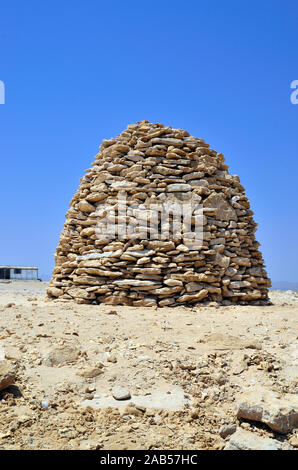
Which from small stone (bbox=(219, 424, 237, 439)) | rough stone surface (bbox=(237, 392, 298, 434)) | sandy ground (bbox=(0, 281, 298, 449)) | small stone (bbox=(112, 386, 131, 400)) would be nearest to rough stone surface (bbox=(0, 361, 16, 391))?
sandy ground (bbox=(0, 281, 298, 449))

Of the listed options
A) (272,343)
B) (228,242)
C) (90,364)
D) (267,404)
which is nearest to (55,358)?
(90,364)

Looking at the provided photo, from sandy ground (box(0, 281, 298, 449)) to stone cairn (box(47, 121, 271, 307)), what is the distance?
1290mm

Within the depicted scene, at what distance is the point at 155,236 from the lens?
8.09m

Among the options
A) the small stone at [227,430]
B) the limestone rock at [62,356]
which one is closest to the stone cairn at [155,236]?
the limestone rock at [62,356]

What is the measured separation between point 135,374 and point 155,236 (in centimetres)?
413

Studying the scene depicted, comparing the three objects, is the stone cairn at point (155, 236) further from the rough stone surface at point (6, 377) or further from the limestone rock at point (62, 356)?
the rough stone surface at point (6, 377)

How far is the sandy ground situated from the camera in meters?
3.24

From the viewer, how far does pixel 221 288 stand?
8312mm

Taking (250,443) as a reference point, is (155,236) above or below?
above

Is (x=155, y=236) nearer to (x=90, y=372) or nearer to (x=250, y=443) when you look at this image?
(x=90, y=372)

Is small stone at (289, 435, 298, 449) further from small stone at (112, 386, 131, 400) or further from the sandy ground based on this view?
small stone at (112, 386, 131, 400)

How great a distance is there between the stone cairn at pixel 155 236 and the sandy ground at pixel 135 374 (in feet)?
4.23

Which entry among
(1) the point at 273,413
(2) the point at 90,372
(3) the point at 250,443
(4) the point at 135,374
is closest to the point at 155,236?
(4) the point at 135,374
